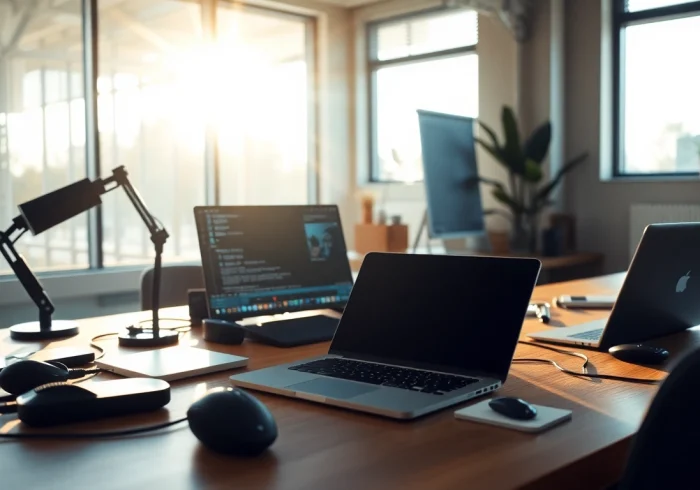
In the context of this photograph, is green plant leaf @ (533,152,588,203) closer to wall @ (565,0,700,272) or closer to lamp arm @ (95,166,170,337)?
wall @ (565,0,700,272)

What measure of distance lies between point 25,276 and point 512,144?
3255 millimetres

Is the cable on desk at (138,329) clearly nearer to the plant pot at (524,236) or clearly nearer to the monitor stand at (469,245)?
the monitor stand at (469,245)

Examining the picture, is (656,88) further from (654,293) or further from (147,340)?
(147,340)

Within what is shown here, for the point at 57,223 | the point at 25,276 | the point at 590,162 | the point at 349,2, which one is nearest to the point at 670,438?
the point at 57,223

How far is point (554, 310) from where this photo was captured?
2115 mm

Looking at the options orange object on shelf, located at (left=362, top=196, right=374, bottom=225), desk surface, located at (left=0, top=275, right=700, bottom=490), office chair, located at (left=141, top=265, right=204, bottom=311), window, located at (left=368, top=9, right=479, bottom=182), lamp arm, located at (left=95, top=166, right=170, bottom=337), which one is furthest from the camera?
window, located at (left=368, top=9, right=479, bottom=182)

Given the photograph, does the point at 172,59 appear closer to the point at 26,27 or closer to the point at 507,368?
the point at 26,27

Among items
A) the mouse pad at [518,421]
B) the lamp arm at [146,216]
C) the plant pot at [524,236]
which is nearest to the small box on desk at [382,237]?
the plant pot at [524,236]

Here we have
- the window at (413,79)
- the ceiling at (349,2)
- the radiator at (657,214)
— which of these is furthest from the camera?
the ceiling at (349,2)

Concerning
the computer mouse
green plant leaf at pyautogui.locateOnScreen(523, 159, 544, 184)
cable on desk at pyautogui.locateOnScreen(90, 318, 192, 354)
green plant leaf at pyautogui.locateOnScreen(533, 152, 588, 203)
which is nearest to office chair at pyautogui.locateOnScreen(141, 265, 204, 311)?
cable on desk at pyautogui.locateOnScreen(90, 318, 192, 354)

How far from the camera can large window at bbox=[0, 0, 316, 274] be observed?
14.4ft

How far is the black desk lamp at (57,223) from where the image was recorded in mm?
1707

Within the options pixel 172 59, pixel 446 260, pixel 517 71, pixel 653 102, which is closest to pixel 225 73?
pixel 172 59

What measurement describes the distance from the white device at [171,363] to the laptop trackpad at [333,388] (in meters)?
0.22
